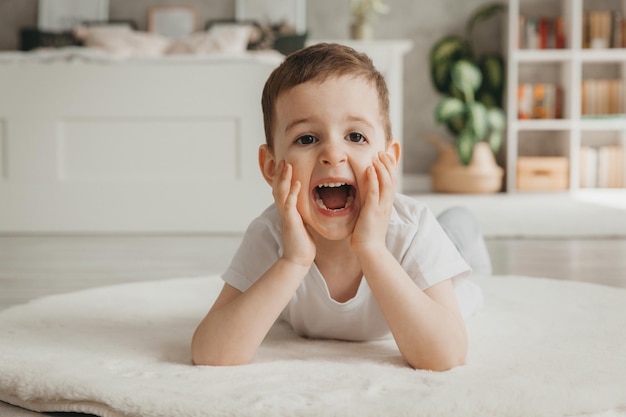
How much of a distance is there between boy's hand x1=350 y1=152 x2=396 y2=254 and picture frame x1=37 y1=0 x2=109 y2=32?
4697 mm

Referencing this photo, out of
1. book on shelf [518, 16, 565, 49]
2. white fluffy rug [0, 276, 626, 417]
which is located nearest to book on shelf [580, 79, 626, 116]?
book on shelf [518, 16, 565, 49]

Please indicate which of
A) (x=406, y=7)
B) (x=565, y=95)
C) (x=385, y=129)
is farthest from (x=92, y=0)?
(x=385, y=129)

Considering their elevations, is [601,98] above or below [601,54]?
below

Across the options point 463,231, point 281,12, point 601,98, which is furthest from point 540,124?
point 463,231

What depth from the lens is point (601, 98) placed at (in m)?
5.21

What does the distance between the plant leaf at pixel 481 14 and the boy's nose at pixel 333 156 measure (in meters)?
4.55

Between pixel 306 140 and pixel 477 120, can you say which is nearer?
pixel 306 140

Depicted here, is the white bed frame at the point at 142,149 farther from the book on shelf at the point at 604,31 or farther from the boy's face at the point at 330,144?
the book on shelf at the point at 604,31

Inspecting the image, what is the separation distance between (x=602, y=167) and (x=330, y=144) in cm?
458

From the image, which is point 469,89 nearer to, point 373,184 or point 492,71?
point 492,71

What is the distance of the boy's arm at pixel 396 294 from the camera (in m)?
0.98

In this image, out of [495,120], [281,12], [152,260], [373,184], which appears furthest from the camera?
[281,12]

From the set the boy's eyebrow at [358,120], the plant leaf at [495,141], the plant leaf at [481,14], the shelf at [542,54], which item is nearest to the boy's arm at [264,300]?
the boy's eyebrow at [358,120]

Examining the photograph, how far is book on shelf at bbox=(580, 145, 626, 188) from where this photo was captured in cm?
515
